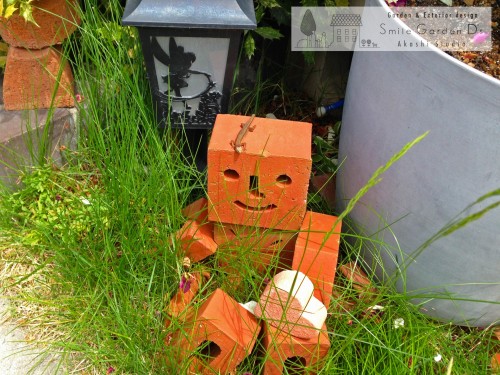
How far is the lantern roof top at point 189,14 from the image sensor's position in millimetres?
1596

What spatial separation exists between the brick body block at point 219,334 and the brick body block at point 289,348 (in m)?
0.05

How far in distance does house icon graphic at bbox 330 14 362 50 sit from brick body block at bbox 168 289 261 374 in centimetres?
120

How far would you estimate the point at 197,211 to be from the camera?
6.09 feet

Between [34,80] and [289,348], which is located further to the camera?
[34,80]

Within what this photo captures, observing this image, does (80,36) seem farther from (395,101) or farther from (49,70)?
(395,101)

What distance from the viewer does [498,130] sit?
1349mm

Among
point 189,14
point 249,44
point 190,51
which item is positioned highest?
point 189,14

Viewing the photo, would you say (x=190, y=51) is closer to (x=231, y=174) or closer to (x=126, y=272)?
(x=231, y=174)

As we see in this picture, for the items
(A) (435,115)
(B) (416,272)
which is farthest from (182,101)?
(B) (416,272)

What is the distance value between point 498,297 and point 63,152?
1537 millimetres

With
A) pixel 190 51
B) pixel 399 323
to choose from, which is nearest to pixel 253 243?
pixel 399 323

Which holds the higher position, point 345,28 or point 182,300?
point 345,28

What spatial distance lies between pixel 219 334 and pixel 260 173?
0.45m

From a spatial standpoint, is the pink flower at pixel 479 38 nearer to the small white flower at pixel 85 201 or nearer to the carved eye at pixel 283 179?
the carved eye at pixel 283 179
